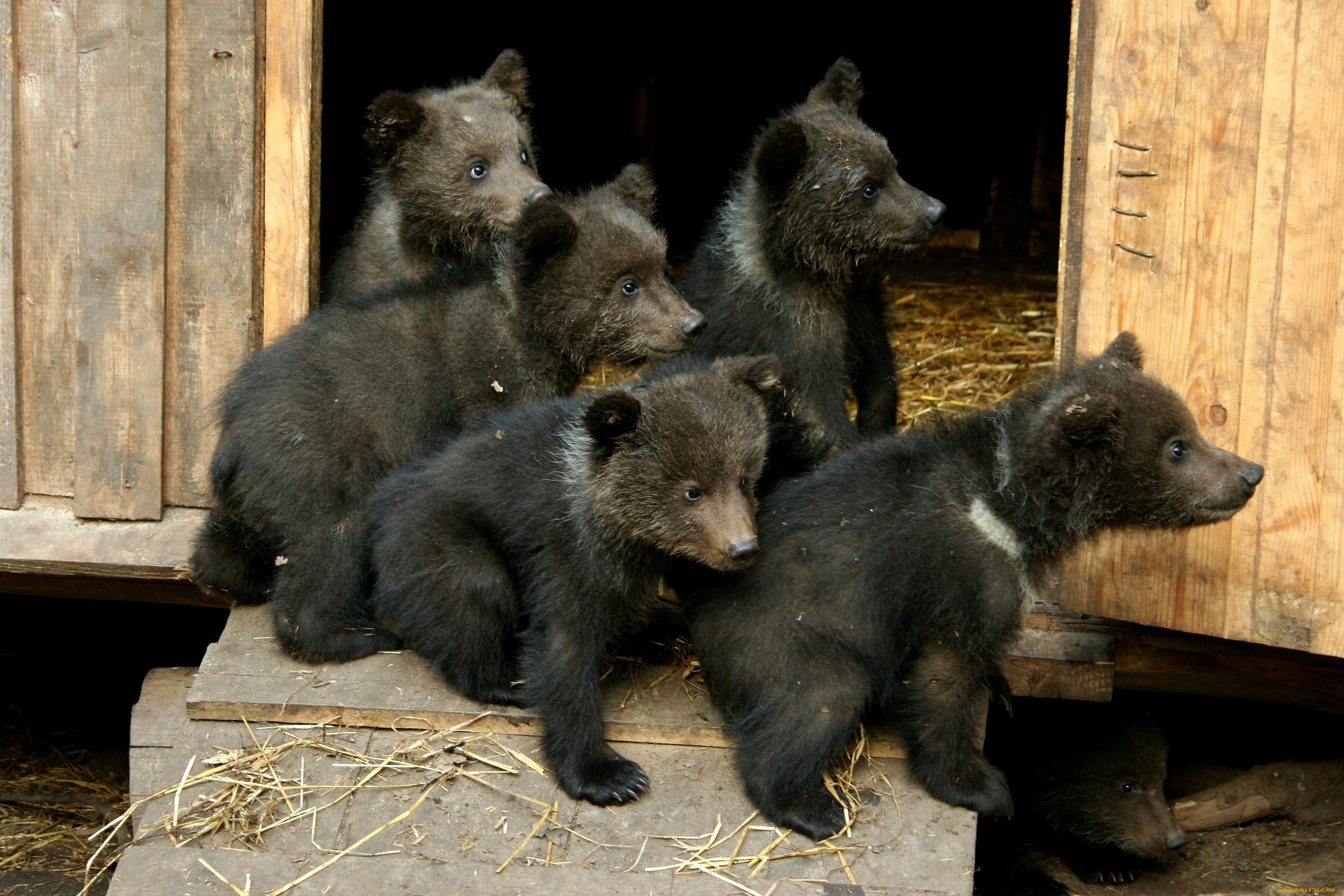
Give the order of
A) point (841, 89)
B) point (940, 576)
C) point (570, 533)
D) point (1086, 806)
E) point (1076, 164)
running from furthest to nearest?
point (1086, 806) → point (841, 89) → point (1076, 164) → point (570, 533) → point (940, 576)

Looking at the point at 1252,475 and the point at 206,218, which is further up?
the point at 206,218

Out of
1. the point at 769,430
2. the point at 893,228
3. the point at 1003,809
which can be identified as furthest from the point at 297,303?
the point at 1003,809

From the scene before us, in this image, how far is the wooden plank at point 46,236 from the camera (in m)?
6.49

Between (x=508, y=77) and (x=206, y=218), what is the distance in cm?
219

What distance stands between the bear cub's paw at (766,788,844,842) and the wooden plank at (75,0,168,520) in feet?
12.3

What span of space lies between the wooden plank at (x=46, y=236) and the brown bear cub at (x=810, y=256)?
3.27m

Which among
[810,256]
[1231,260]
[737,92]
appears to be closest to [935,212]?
[810,256]

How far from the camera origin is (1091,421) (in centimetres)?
509

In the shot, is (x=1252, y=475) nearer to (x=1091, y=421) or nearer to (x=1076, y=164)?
(x=1091, y=421)

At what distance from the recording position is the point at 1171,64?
5.47 metres

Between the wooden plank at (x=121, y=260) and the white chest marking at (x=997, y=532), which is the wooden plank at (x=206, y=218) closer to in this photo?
the wooden plank at (x=121, y=260)

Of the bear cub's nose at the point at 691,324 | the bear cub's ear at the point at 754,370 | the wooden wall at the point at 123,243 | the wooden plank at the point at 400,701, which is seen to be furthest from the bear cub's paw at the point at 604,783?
the wooden wall at the point at 123,243

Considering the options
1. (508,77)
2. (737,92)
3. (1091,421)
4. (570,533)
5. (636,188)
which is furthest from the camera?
(737,92)

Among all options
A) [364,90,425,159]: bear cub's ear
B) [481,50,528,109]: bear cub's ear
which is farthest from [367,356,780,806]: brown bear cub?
[481,50,528,109]: bear cub's ear
